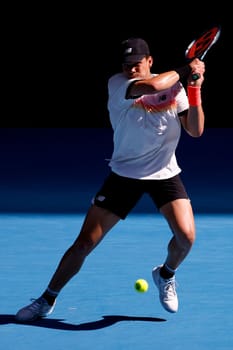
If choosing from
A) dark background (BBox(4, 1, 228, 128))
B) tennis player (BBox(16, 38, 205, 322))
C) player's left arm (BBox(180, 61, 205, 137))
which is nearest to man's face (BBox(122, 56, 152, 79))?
tennis player (BBox(16, 38, 205, 322))

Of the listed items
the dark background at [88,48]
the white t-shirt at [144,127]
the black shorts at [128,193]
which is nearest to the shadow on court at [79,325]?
the black shorts at [128,193]

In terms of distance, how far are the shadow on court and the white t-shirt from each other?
824 mm

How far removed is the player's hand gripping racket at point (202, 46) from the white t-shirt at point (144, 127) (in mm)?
187

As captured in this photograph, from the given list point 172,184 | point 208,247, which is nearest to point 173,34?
point 208,247

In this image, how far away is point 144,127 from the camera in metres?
5.64

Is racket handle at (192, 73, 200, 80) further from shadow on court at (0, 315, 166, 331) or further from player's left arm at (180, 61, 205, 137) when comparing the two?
shadow on court at (0, 315, 166, 331)

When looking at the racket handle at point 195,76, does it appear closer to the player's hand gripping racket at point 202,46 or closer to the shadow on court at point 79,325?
A: the player's hand gripping racket at point 202,46

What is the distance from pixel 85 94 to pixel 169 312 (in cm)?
801

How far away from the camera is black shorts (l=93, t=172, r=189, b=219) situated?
5742mm

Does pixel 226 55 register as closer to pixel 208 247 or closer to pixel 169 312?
pixel 208 247

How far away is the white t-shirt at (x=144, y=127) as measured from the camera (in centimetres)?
563

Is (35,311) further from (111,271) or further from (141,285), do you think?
(111,271)

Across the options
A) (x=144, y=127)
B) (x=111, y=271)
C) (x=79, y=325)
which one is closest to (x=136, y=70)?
(x=144, y=127)

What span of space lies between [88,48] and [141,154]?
26.6 ft
